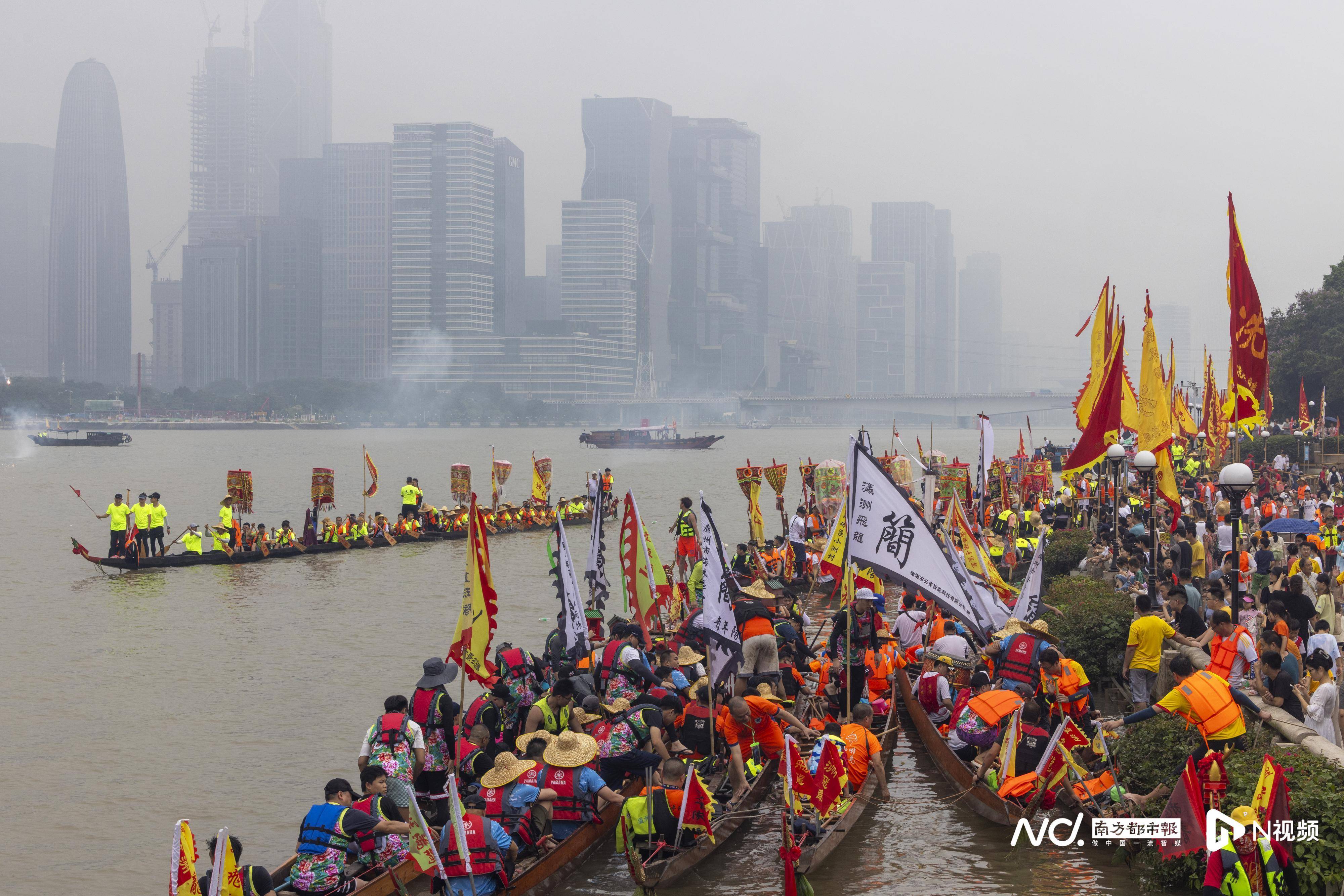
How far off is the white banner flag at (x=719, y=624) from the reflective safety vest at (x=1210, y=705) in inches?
167

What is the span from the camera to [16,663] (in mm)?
20203

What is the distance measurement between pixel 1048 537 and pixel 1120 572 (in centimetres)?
637

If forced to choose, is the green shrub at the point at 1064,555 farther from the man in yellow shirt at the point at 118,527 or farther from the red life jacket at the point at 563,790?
the man in yellow shirt at the point at 118,527

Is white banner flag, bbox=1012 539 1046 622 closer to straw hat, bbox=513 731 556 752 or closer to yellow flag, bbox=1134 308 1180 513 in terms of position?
yellow flag, bbox=1134 308 1180 513

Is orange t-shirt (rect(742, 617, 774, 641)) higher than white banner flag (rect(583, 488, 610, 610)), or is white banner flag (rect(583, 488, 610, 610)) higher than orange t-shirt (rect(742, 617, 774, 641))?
white banner flag (rect(583, 488, 610, 610))

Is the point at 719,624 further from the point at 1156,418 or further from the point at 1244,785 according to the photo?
the point at 1156,418

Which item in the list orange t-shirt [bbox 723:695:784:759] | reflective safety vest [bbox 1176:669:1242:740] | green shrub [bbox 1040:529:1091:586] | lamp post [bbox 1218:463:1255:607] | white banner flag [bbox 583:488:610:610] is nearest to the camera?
reflective safety vest [bbox 1176:669:1242:740]

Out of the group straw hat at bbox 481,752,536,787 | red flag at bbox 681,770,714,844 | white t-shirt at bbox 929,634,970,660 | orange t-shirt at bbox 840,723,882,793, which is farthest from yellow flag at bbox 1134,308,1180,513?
straw hat at bbox 481,752,536,787

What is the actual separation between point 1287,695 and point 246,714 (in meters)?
13.4

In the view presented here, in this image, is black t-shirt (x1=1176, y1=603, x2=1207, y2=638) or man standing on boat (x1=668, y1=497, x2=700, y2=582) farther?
man standing on boat (x1=668, y1=497, x2=700, y2=582)

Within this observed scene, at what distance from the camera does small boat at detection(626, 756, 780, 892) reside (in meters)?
8.77

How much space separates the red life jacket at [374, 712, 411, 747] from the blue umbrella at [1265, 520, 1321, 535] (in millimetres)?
12267

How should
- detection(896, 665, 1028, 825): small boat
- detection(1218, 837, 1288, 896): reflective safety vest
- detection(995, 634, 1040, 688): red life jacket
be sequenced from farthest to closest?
detection(995, 634, 1040, 688): red life jacket < detection(896, 665, 1028, 825): small boat < detection(1218, 837, 1288, 896): reflective safety vest

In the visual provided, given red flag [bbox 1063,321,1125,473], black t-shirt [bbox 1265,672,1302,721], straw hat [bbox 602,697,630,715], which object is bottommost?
straw hat [bbox 602,697,630,715]
